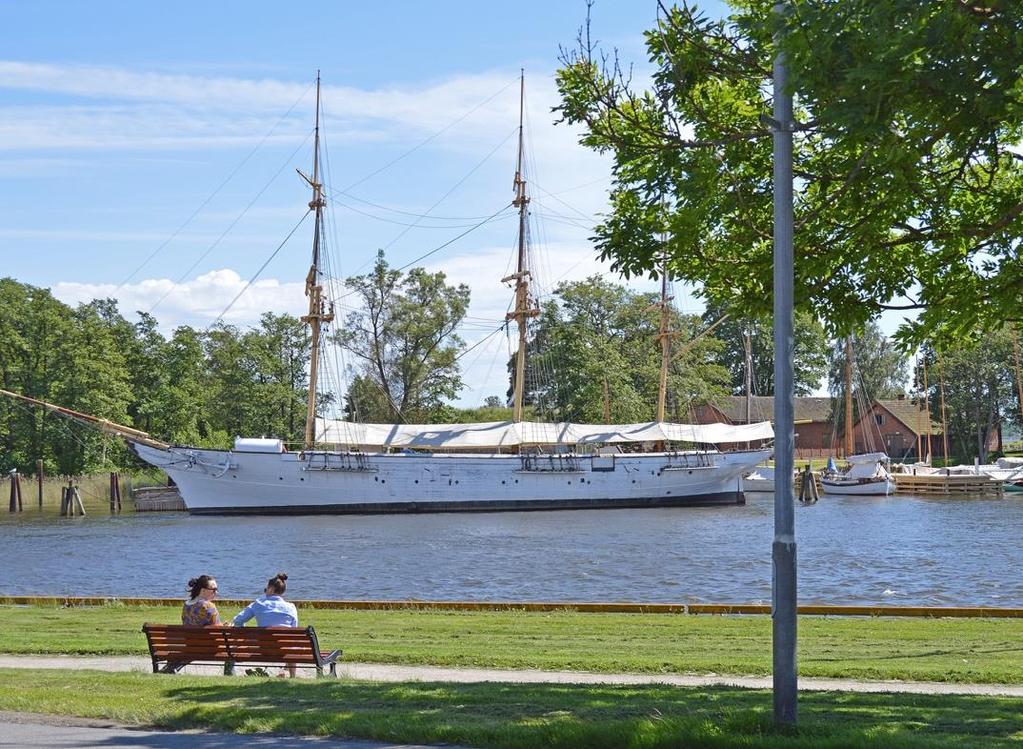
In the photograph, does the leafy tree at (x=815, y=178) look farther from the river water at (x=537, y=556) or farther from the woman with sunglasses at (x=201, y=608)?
the river water at (x=537, y=556)

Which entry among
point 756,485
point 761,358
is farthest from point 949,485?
point 761,358

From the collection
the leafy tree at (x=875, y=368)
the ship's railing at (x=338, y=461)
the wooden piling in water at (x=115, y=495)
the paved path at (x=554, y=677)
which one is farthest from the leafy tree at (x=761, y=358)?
the paved path at (x=554, y=677)

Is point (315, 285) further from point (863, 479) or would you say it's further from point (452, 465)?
point (863, 479)

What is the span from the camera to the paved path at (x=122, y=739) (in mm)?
8977

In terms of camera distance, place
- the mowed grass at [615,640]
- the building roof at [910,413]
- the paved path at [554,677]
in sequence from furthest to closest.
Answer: the building roof at [910,413], the mowed grass at [615,640], the paved path at [554,677]

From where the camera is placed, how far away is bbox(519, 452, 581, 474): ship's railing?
7012 cm

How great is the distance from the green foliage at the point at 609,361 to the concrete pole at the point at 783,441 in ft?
252

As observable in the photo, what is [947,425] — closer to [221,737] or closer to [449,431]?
[449,431]

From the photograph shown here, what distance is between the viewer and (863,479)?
257 feet

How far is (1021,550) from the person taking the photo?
125ft

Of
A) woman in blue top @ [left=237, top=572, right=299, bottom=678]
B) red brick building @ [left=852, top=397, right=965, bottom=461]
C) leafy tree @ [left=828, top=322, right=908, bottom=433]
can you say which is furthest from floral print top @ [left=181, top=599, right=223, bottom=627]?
leafy tree @ [left=828, top=322, right=908, bottom=433]

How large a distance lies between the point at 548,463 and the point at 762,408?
161 feet

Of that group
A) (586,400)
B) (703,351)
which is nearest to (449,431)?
(586,400)

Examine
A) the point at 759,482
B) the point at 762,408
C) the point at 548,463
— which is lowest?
the point at 759,482
